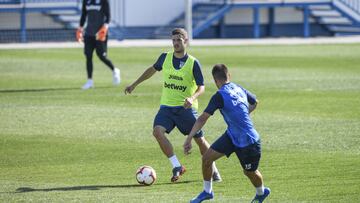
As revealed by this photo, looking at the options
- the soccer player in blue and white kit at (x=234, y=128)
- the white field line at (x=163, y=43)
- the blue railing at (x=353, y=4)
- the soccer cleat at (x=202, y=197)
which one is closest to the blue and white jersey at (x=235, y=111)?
the soccer player in blue and white kit at (x=234, y=128)

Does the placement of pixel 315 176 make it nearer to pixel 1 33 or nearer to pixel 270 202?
pixel 270 202

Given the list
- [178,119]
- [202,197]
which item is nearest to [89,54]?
[178,119]

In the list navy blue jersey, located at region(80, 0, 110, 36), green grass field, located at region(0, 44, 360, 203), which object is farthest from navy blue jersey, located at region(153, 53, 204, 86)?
navy blue jersey, located at region(80, 0, 110, 36)

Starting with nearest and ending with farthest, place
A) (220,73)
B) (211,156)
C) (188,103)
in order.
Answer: (220,73) → (211,156) → (188,103)

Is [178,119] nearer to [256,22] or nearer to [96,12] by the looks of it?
[96,12]

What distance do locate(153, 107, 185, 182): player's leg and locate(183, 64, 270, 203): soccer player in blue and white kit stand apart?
1736 millimetres

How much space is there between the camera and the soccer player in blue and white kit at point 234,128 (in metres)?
10.5

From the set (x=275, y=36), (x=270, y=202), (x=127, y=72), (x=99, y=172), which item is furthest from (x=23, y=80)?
(x=275, y=36)

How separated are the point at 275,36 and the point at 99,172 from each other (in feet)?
113

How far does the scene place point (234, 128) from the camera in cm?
1065

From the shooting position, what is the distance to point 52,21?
43438 mm

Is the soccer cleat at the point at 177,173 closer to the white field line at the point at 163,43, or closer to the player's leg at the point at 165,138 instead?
the player's leg at the point at 165,138

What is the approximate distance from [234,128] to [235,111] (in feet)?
0.66

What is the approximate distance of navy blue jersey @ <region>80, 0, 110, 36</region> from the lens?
24000mm
